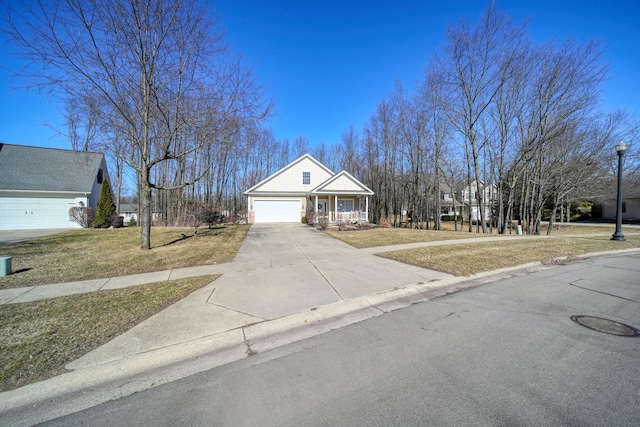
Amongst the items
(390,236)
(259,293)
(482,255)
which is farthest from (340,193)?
(259,293)

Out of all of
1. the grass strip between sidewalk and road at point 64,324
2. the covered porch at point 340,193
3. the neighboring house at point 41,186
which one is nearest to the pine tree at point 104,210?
the neighboring house at point 41,186

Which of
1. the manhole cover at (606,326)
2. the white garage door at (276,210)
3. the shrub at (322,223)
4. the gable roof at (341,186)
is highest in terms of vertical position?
the gable roof at (341,186)

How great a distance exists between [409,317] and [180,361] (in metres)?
3.21

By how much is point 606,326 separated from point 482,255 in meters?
5.05

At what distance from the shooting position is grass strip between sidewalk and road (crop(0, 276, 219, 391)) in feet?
8.86

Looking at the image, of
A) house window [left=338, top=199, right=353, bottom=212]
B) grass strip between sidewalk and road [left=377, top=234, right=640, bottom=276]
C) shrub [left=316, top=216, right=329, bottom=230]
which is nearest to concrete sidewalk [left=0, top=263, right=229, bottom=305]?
grass strip between sidewalk and road [left=377, top=234, right=640, bottom=276]

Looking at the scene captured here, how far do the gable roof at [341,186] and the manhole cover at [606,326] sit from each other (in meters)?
18.8

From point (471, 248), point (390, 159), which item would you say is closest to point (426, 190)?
point (390, 159)

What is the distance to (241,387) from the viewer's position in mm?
2455

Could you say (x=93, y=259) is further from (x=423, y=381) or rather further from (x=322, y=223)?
(x=322, y=223)

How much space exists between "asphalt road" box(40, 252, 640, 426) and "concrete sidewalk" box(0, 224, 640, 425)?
10.9 inches

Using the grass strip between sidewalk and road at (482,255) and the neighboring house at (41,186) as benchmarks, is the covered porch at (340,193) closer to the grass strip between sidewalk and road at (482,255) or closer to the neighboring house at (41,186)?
the grass strip between sidewalk and road at (482,255)

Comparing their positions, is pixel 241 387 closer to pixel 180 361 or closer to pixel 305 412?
pixel 305 412

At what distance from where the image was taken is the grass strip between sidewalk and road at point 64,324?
2.70 metres
